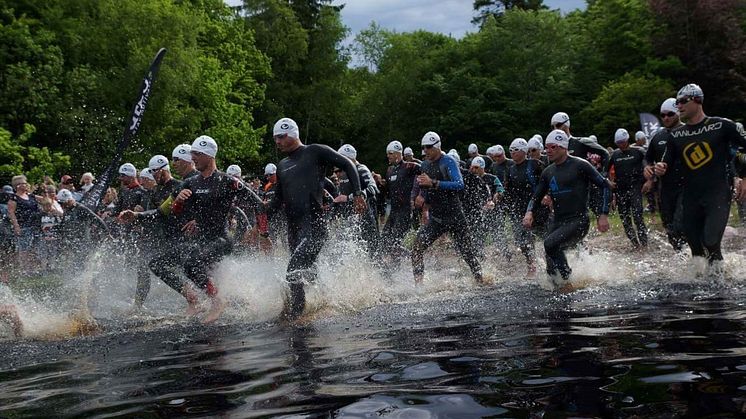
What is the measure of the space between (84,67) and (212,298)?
82.3 feet

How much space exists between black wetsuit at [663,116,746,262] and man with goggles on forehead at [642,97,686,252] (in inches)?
5.9

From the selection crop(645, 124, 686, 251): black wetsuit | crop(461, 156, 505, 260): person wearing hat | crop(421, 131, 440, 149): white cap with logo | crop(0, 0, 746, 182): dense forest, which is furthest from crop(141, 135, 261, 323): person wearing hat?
crop(0, 0, 746, 182): dense forest

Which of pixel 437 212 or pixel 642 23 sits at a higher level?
pixel 642 23

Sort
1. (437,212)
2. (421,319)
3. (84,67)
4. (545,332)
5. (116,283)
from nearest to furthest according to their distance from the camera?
(545,332)
(421,319)
(437,212)
(116,283)
(84,67)

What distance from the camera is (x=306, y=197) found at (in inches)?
356

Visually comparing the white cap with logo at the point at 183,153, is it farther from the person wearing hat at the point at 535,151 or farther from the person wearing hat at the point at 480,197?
the person wearing hat at the point at 535,151

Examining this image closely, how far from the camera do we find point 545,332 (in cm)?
611

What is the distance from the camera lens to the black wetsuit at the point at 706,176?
9047 millimetres

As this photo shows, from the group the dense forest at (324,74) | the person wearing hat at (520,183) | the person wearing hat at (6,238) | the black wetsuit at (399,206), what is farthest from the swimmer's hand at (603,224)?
the dense forest at (324,74)

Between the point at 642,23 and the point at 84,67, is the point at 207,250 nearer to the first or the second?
the point at 84,67

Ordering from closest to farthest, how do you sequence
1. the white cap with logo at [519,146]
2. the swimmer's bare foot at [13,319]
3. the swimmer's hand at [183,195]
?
1. the swimmer's bare foot at [13,319]
2. the swimmer's hand at [183,195]
3. the white cap with logo at [519,146]

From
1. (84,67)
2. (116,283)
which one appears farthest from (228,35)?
(116,283)

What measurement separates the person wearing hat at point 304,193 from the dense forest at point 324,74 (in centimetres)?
1709

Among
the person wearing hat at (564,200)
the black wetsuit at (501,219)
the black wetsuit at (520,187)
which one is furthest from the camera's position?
the black wetsuit at (501,219)
